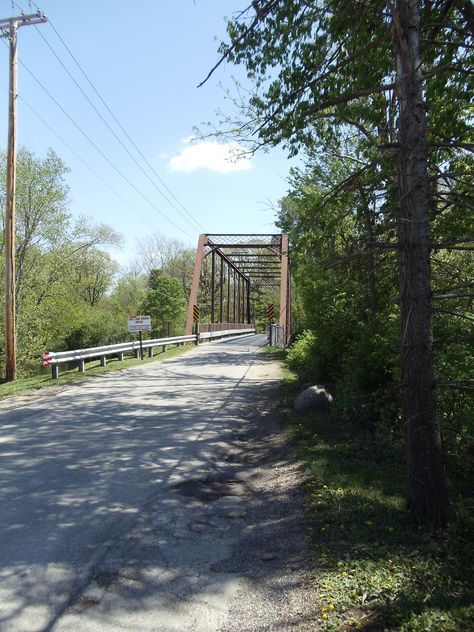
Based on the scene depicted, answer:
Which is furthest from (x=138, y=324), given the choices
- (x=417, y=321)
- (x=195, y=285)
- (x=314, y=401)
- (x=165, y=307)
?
(x=165, y=307)

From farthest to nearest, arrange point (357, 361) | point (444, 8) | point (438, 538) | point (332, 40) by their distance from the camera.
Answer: point (357, 361), point (332, 40), point (444, 8), point (438, 538)

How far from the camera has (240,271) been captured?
7056 cm

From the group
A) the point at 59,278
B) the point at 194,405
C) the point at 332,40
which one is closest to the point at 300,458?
the point at 194,405

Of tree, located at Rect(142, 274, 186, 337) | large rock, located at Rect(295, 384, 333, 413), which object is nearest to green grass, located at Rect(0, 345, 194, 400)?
large rock, located at Rect(295, 384, 333, 413)

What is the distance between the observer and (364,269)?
6.64 meters

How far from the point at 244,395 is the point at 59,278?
27.5m

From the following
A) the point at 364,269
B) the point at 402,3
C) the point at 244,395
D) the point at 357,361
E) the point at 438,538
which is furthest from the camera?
the point at 244,395

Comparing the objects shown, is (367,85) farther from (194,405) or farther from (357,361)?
(194,405)

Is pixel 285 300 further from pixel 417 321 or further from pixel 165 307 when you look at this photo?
pixel 417 321

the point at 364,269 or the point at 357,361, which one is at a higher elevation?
the point at 364,269

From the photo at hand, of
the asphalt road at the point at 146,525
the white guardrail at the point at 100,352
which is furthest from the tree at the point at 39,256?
the asphalt road at the point at 146,525

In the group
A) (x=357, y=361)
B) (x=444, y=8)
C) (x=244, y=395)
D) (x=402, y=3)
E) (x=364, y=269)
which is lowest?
(x=244, y=395)

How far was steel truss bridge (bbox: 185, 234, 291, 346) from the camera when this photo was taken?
36.6 meters

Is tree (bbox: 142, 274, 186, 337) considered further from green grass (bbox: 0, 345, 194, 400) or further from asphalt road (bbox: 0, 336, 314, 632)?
asphalt road (bbox: 0, 336, 314, 632)
